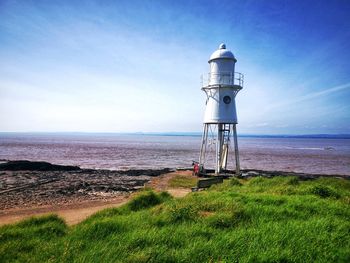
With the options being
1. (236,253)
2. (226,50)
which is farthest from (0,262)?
(226,50)

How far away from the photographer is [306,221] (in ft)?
24.8

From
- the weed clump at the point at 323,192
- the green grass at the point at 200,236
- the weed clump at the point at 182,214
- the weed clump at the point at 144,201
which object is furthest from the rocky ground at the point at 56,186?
the weed clump at the point at 323,192

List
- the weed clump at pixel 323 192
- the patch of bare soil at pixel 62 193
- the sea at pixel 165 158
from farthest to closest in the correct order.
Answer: the sea at pixel 165 158 < the patch of bare soil at pixel 62 193 < the weed clump at pixel 323 192

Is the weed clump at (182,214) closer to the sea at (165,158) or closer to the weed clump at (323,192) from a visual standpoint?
the weed clump at (323,192)

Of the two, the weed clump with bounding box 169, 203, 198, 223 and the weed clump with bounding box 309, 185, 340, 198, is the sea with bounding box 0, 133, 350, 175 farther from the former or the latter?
the weed clump with bounding box 169, 203, 198, 223

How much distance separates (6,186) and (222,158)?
60.5ft

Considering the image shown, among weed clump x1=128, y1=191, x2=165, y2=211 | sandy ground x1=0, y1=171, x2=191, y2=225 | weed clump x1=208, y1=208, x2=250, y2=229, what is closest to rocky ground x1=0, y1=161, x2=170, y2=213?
sandy ground x1=0, y1=171, x2=191, y2=225

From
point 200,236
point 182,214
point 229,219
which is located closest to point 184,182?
point 182,214

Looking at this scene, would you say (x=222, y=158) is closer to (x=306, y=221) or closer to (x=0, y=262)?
(x=306, y=221)

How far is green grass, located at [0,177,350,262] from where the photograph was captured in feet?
18.5

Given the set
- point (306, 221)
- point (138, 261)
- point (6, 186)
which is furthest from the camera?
point (6, 186)

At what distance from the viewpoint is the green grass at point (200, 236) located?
5.64 m

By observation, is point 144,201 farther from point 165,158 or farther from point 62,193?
point 165,158

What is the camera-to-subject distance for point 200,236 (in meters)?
6.52
